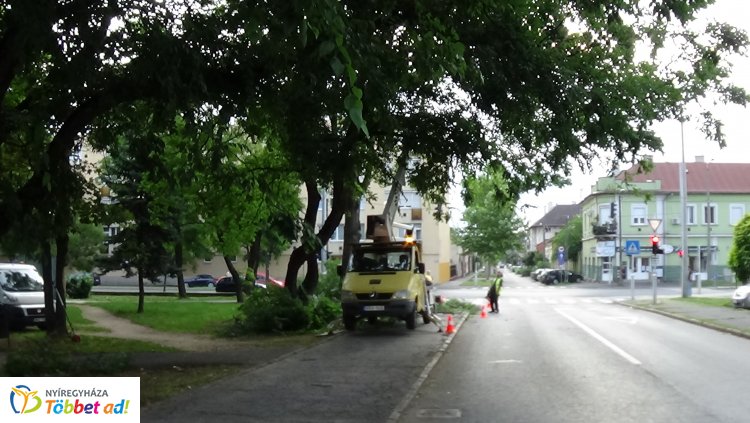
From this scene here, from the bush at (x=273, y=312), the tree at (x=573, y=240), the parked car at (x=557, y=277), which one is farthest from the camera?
the tree at (x=573, y=240)

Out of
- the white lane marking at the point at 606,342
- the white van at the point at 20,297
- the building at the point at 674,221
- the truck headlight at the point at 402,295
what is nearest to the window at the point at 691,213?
the building at the point at 674,221

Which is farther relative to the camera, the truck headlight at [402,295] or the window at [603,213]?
the window at [603,213]

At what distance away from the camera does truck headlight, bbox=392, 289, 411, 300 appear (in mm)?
17250

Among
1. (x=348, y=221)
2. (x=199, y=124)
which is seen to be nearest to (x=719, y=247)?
(x=348, y=221)

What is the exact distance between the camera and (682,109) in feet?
46.0

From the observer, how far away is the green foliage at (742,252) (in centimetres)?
2894

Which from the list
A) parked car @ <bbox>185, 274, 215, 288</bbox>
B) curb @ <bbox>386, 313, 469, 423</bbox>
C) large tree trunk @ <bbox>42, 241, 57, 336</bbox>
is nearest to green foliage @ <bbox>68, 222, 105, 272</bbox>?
parked car @ <bbox>185, 274, 215, 288</bbox>

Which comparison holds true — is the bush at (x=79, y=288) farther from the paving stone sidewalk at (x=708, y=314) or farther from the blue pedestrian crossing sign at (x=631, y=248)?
the blue pedestrian crossing sign at (x=631, y=248)

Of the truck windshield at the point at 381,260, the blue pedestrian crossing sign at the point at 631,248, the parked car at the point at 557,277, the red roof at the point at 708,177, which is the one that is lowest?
the parked car at the point at 557,277

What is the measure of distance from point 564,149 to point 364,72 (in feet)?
16.7

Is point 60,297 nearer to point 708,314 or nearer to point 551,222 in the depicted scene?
point 708,314

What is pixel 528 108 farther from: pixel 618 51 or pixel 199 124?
pixel 199 124

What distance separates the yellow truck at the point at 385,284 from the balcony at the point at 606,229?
48.0 m

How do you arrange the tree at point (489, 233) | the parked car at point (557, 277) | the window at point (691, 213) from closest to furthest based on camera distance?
the window at point (691, 213)
the parked car at point (557, 277)
the tree at point (489, 233)
